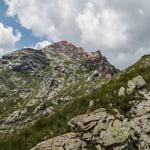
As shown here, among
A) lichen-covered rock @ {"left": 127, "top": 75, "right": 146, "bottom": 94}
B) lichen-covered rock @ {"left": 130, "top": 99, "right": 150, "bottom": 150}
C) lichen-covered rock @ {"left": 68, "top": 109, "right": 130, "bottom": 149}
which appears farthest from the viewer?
lichen-covered rock @ {"left": 127, "top": 75, "right": 146, "bottom": 94}

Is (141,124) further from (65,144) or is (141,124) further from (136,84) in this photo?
(136,84)

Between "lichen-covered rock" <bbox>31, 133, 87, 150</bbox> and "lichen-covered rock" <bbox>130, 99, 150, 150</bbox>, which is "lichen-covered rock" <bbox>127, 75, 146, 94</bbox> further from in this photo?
"lichen-covered rock" <bbox>31, 133, 87, 150</bbox>

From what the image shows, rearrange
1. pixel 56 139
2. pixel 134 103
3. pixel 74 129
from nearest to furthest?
pixel 56 139 < pixel 74 129 < pixel 134 103

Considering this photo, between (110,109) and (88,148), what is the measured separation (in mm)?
9921

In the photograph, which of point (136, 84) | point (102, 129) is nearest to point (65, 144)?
point (102, 129)

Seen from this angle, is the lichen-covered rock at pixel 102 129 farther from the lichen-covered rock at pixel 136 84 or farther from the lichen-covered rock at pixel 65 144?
the lichen-covered rock at pixel 136 84

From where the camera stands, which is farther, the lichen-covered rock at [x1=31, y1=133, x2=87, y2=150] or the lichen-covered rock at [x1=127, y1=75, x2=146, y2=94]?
the lichen-covered rock at [x1=127, y1=75, x2=146, y2=94]

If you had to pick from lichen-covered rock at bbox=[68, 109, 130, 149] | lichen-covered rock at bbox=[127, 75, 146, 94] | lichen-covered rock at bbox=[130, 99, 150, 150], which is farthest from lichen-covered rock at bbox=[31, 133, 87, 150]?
lichen-covered rock at bbox=[127, 75, 146, 94]

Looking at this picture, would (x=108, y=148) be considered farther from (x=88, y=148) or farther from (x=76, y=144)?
(x=76, y=144)

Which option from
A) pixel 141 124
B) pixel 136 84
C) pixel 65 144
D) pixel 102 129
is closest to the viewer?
pixel 65 144

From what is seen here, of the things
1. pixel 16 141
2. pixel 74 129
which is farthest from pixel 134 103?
pixel 16 141

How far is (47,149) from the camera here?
78.1ft

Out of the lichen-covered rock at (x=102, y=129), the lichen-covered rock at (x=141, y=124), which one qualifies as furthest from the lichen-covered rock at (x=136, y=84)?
the lichen-covered rock at (x=102, y=129)

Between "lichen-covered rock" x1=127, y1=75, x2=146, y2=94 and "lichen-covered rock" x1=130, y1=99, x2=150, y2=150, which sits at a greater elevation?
"lichen-covered rock" x1=127, y1=75, x2=146, y2=94
